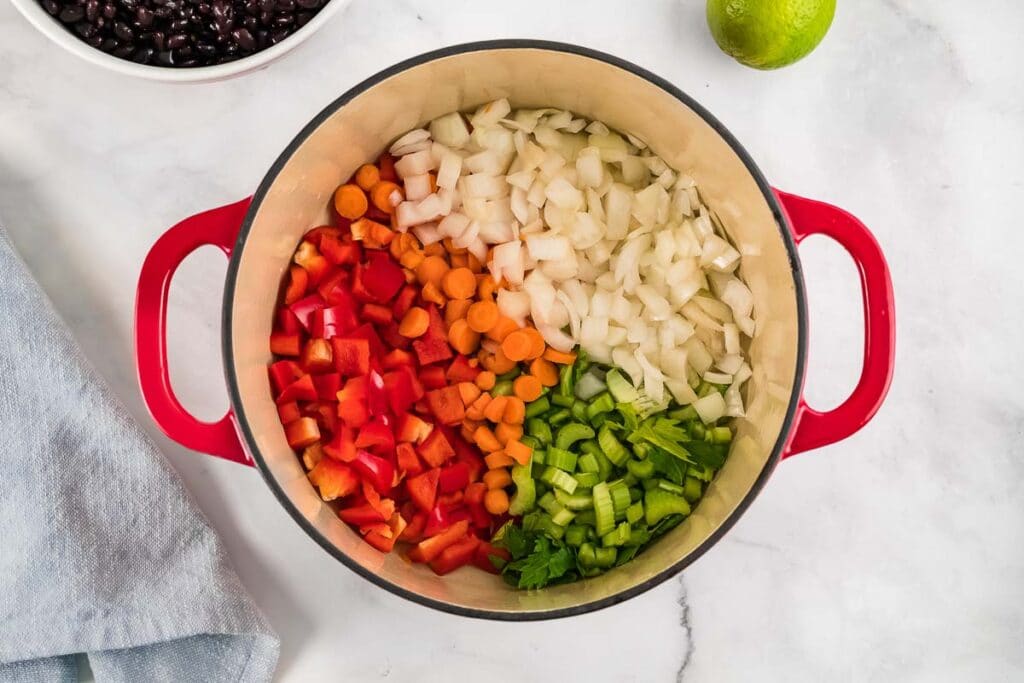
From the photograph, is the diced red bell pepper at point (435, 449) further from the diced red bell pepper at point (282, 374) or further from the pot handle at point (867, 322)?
the pot handle at point (867, 322)

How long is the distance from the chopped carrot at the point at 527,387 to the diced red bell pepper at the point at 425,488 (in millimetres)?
153

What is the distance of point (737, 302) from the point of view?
1317 mm

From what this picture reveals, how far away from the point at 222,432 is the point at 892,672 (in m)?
1.03

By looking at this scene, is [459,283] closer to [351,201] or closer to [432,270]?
[432,270]

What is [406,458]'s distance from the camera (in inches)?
50.1

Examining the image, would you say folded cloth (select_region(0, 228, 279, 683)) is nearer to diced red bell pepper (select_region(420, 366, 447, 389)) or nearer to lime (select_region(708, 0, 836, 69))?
diced red bell pepper (select_region(420, 366, 447, 389))

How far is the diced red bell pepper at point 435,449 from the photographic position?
1285 mm

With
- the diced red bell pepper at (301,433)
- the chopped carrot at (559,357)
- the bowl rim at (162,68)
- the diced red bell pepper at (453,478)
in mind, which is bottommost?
the diced red bell pepper at (301,433)

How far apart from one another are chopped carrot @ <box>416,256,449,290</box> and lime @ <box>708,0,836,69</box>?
49 centimetres

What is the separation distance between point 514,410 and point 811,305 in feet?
1.55

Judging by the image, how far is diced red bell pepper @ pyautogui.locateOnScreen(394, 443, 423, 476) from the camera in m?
1.27

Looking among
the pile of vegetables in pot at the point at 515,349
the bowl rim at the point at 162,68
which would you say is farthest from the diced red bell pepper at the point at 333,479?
the bowl rim at the point at 162,68

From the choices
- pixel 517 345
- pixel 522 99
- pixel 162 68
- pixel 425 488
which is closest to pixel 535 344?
pixel 517 345

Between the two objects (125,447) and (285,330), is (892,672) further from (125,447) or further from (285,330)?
(125,447)
